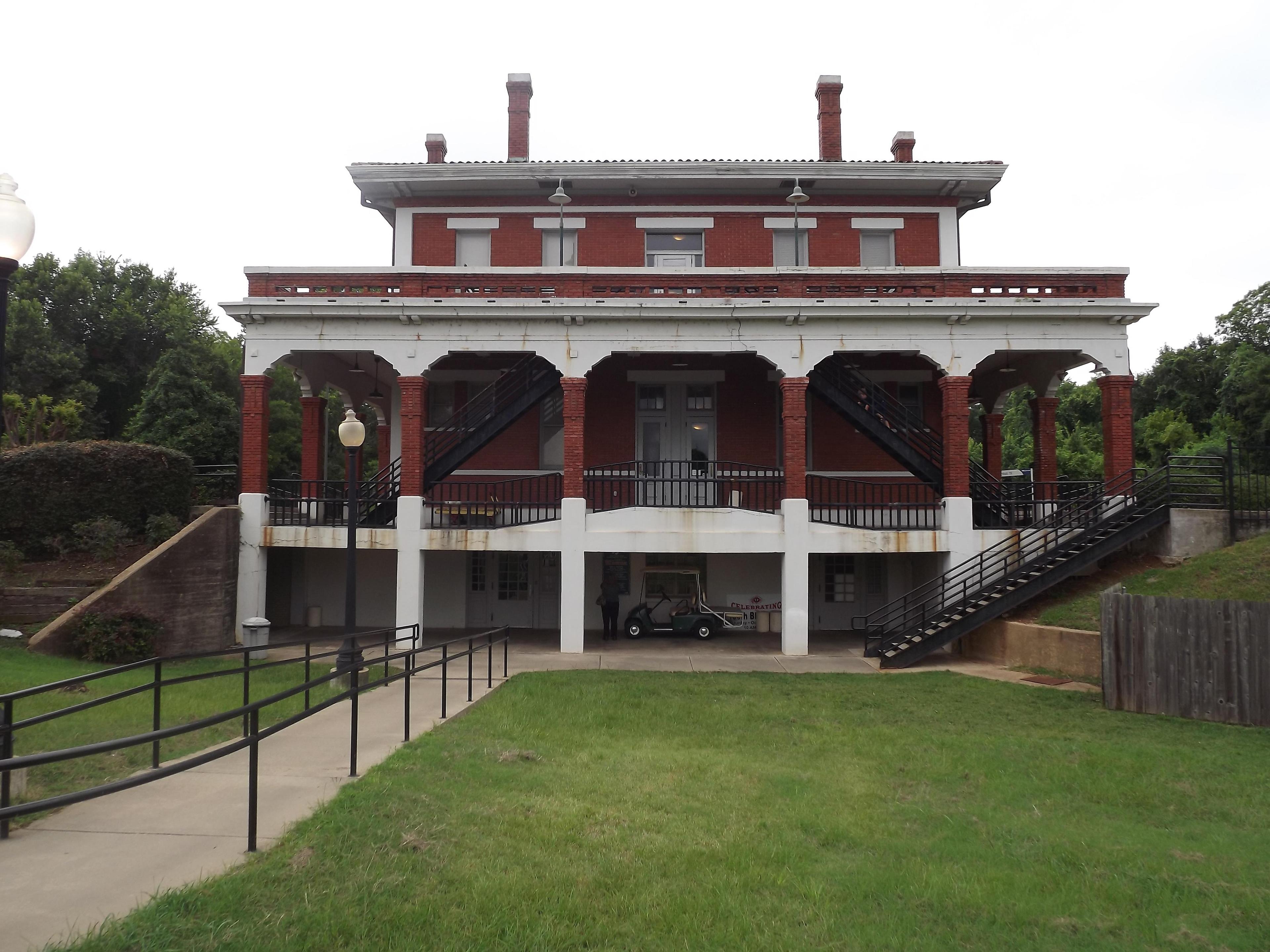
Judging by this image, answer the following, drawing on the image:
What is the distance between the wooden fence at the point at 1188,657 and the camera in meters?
9.91

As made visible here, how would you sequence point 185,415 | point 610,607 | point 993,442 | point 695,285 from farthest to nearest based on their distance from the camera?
point 185,415 → point 993,442 → point 610,607 → point 695,285

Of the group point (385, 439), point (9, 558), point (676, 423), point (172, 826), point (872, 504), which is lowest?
point (172, 826)

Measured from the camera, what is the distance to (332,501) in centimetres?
1706

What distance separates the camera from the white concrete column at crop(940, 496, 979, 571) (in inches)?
641

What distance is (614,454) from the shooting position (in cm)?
2030

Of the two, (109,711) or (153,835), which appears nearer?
(153,835)

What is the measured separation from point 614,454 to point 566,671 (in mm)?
7658

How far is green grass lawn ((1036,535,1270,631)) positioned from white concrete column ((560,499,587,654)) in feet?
29.1

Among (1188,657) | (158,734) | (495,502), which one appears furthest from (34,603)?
(1188,657)

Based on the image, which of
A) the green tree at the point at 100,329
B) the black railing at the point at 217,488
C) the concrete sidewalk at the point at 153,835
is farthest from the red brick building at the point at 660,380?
the green tree at the point at 100,329

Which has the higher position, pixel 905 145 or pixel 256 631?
pixel 905 145

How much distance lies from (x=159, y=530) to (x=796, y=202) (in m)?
15.5

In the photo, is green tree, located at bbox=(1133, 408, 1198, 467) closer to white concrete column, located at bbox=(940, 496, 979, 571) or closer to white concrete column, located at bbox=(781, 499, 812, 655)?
white concrete column, located at bbox=(940, 496, 979, 571)

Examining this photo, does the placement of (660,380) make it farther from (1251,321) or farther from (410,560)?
(1251,321)
